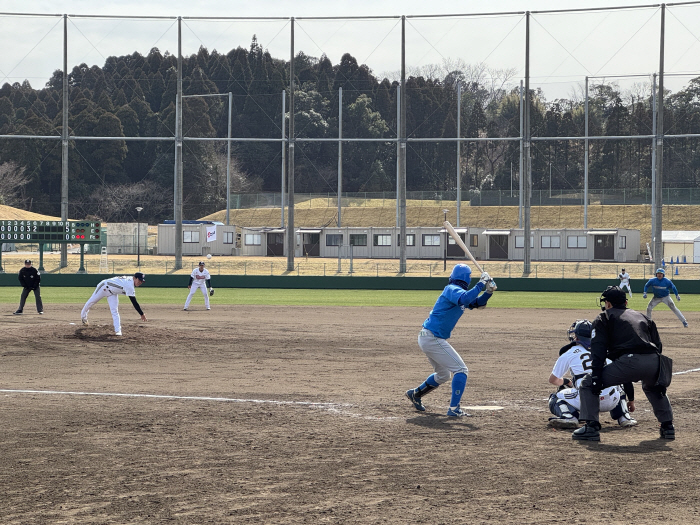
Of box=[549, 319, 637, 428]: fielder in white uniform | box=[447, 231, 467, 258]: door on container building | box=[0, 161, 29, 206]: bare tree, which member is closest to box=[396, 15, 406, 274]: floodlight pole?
box=[447, 231, 467, 258]: door on container building

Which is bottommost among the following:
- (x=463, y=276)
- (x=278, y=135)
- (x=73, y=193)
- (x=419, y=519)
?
(x=419, y=519)

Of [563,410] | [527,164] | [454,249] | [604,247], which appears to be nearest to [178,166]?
[527,164]

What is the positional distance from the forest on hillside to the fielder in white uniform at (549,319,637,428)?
229 feet

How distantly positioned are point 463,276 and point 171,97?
83.6m

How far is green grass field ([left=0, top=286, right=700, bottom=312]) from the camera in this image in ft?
102

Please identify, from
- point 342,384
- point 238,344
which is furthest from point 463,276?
point 238,344

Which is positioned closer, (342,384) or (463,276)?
(463,276)

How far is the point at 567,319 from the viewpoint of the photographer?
24719mm

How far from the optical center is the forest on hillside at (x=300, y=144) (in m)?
81.9

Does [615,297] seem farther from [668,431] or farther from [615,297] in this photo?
[668,431]

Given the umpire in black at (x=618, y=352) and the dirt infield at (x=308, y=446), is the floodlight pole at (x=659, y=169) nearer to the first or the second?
the dirt infield at (x=308, y=446)

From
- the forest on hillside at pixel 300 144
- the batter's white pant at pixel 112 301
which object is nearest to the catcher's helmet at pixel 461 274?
the batter's white pant at pixel 112 301

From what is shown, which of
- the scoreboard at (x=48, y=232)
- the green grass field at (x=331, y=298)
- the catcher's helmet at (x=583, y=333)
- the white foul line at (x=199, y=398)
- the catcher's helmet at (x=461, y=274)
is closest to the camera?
the catcher's helmet at (x=583, y=333)

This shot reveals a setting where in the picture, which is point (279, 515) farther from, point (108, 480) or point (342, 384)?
point (342, 384)
